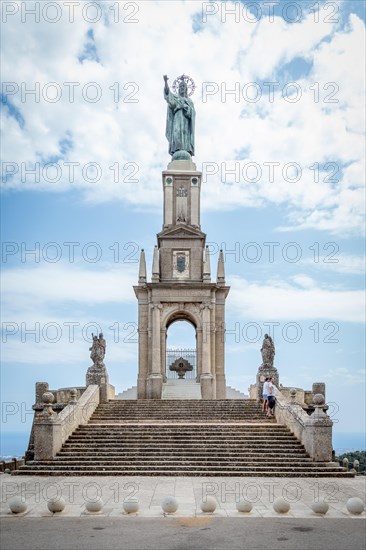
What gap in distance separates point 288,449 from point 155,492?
6347mm

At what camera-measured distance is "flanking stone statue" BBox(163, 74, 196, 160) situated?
3975 cm

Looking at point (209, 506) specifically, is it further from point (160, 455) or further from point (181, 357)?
point (181, 357)

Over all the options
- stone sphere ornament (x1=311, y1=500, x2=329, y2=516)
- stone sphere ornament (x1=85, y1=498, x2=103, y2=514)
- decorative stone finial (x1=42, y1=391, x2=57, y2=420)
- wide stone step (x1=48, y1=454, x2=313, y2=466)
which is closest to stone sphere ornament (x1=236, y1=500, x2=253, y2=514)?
stone sphere ornament (x1=311, y1=500, x2=329, y2=516)

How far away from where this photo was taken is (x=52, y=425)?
731 inches

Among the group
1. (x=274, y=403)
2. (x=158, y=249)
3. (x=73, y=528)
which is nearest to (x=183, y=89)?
(x=158, y=249)

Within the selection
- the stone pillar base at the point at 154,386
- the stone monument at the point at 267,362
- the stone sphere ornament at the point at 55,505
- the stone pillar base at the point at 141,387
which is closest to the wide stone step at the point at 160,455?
the stone sphere ornament at the point at 55,505

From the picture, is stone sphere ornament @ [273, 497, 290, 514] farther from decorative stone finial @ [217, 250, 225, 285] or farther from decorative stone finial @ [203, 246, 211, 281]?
decorative stone finial @ [217, 250, 225, 285]

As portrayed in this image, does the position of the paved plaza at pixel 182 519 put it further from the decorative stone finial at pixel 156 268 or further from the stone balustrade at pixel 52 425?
the decorative stone finial at pixel 156 268

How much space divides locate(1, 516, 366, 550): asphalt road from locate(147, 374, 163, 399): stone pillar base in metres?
21.9

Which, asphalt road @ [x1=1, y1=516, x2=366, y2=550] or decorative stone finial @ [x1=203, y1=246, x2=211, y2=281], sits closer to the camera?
asphalt road @ [x1=1, y1=516, x2=366, y2=550]

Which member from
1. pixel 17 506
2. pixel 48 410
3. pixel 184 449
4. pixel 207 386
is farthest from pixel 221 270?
pixel 17 506

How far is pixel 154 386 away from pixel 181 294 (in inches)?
213

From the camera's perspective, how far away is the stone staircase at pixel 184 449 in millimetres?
17438

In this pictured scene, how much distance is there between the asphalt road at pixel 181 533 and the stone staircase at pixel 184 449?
626cm
